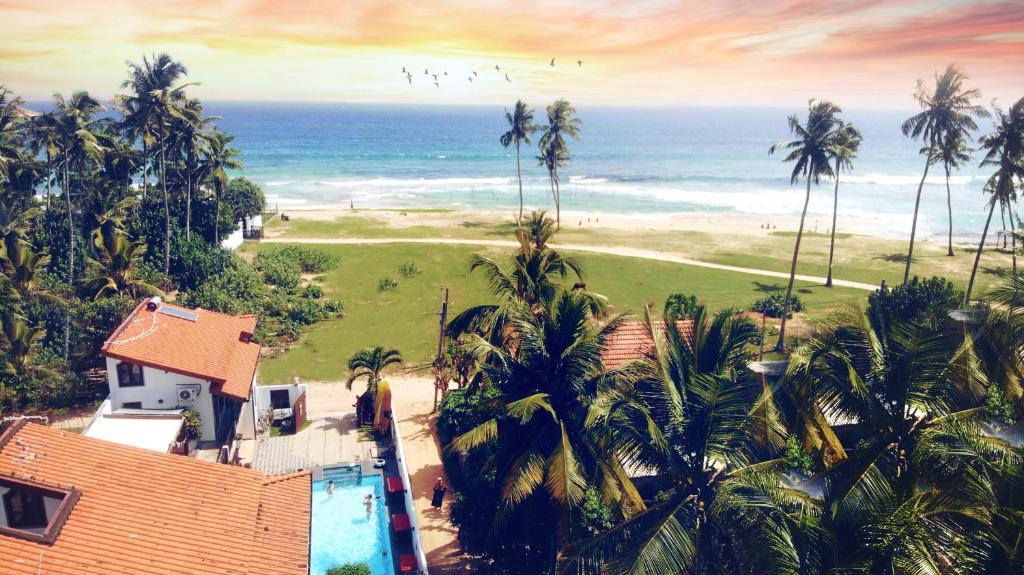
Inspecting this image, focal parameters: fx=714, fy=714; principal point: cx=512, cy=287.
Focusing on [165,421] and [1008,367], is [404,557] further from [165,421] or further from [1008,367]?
[1008,367]

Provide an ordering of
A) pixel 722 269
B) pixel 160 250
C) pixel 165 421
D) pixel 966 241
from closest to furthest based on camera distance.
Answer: pixel 165 421
pixel 160 250
pixel 722 269
pixel 966 241

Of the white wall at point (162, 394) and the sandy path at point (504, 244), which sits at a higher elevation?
the sandy path at point (504, 244)

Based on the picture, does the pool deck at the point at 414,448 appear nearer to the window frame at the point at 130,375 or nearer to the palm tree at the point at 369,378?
the palm tree at the point at 369,378

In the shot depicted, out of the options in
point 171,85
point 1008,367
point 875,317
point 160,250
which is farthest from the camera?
point 160,250

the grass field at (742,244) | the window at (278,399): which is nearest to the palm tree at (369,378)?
the window at (278,399)

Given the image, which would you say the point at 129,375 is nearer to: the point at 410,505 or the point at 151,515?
the point at 151,515

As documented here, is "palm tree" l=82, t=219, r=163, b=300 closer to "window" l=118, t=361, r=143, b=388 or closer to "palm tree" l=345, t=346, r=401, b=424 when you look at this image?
"window" l=118, t=361, r=143, b=388

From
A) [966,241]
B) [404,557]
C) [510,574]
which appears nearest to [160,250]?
[404,557]
